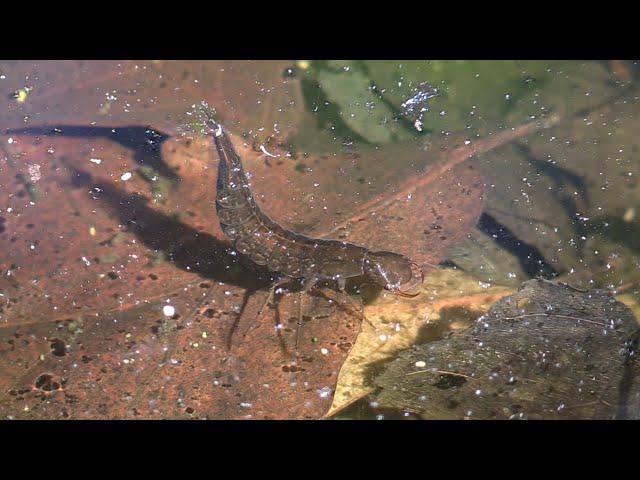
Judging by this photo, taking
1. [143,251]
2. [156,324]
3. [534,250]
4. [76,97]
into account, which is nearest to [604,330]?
[534,250]

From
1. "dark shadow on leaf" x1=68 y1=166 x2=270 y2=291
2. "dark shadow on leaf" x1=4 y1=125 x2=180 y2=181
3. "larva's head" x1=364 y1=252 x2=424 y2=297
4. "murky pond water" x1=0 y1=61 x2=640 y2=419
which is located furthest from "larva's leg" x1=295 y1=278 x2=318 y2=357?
"dark shadow on leaf" x1=4 y1=125 x2=180 y2=181

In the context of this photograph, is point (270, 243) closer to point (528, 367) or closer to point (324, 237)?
point (324, 237)

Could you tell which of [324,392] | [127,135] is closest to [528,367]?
[324,392]

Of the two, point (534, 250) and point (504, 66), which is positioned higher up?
point (504, 66)

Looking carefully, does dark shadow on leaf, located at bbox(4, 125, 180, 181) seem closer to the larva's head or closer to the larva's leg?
the larva's leg

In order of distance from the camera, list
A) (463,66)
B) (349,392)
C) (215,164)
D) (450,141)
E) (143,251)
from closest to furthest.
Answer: (349,392) < (143,251) < (215,164) < (450,141) < (463,66)

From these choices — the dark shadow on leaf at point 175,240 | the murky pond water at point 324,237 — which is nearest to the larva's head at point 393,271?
the murky pond water at point 324,237

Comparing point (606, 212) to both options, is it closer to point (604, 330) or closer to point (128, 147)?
point (604, 330)
